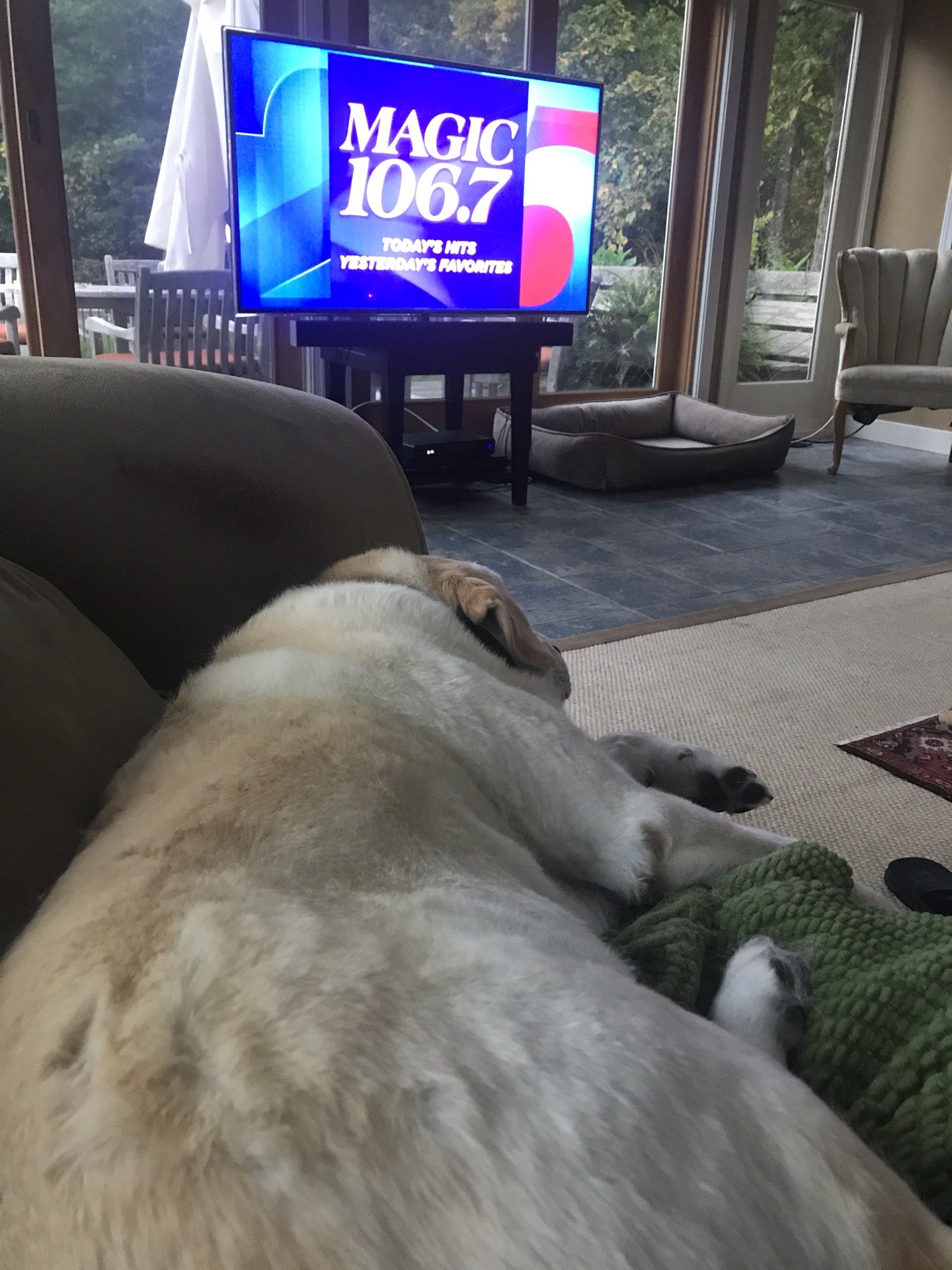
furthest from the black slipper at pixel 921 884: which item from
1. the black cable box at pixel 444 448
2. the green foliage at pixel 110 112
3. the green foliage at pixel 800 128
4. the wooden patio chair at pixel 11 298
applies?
the green foliage at pixel 800 128

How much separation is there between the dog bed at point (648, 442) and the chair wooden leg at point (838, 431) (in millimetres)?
278

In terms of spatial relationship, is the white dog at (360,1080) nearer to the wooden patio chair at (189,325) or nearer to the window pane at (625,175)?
the wooden patio chair at (189,325)

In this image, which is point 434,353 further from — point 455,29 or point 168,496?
point 168,496

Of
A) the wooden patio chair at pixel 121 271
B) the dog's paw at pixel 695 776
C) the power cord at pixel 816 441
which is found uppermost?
the wooden patio chair at pixel 121 271

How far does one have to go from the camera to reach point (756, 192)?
5.74m

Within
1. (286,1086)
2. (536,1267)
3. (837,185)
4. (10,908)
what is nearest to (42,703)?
(10,908)

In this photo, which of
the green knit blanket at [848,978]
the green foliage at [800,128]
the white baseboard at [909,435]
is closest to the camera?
the green knit blanket at [848,978]

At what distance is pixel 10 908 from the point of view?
72 centimetres

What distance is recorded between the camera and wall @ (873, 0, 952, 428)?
580 cm

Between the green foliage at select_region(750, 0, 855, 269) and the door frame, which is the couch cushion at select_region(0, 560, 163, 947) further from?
the green foliage at select_region(750, 0, 855, 269)

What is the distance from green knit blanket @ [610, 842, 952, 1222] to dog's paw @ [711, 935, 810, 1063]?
0.01 metres

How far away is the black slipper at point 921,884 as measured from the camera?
140 centimetres

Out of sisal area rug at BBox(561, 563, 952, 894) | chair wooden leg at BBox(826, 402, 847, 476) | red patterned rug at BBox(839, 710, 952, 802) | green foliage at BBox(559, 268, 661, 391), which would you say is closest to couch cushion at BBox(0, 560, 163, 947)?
sisal area rug at BBox(561, 563, 952, 894)

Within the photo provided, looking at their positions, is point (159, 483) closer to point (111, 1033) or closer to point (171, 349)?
point (111, 1033)
